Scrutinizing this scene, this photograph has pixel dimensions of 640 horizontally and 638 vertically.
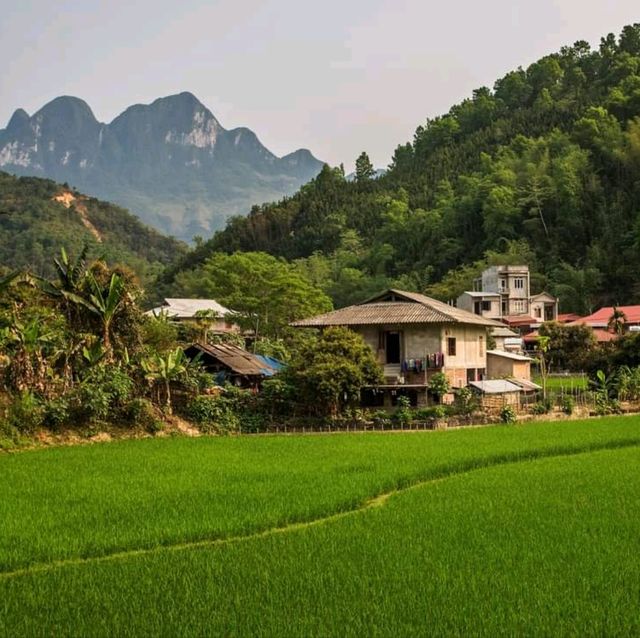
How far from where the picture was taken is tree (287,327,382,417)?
27.5 metres

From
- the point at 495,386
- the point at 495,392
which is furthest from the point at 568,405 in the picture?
the point at 495,386

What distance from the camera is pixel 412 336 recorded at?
32.8 m

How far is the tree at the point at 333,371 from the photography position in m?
27.5

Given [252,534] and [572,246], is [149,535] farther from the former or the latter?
[572,246]

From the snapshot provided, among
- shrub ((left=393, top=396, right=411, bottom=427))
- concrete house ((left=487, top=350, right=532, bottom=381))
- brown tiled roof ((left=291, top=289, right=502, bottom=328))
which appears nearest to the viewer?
shrub ((left=393, top=396, right=411, bottom=427))

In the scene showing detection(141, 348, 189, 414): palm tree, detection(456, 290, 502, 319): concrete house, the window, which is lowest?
detection(141, 348, 189, 414): palm tree

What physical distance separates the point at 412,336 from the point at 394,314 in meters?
1.19

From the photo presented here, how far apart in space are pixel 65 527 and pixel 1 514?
167 cm

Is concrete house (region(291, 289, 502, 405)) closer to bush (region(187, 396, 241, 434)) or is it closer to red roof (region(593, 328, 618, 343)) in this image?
bush (region(187, 396, 241, 434))

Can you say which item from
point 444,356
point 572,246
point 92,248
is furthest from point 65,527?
point 92,248

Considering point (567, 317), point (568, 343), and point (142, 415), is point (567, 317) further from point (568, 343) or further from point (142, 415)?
point (142, 415)

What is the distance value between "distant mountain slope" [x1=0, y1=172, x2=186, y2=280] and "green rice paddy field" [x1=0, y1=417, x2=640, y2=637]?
65345mm

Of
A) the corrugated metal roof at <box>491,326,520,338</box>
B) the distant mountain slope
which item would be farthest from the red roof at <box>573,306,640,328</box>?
the distant mountain slope

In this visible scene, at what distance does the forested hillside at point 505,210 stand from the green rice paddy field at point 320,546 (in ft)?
177
